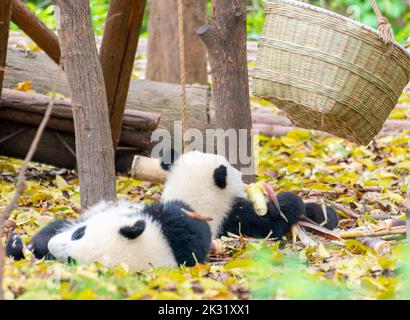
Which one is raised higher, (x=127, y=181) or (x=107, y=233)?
(x=107, y=233)

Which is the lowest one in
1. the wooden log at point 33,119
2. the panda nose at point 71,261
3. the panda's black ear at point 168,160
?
the wooden log at point 33,119

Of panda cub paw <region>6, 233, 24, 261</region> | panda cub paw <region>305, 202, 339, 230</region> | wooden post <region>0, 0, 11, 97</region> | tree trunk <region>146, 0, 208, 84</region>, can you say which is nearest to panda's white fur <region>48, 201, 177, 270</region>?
panda cub paw <region>6, 233, 24, 261</region>

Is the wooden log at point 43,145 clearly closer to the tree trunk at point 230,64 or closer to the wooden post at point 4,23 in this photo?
the wooden post at point 4,23

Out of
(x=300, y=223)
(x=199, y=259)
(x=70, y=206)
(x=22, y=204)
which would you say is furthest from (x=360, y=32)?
(x=22, y=204)

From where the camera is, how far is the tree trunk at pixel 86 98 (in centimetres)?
415

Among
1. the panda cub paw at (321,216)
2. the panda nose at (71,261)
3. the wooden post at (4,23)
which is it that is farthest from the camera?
the wooden post at (4,23)

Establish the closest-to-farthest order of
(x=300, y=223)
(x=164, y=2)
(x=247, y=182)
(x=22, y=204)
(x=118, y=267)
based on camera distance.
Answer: (x=118, y=267)
(x=300, y=223)
(x=247, y=182)
(x=22, y=204)
(x=164, y=2)

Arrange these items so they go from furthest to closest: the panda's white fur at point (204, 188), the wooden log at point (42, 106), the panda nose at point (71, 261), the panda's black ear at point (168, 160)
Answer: the wooden log at point (42, 106) → the panda's black ear at point (168, 160) → the panda's white fur at point (204, 188) → the panda nose at point (71, 261)

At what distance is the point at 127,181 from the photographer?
6219 mm

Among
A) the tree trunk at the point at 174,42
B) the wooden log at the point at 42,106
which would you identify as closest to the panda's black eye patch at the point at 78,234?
the wooden log at the point at 42,106

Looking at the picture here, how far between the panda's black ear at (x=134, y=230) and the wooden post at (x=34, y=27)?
3108mm

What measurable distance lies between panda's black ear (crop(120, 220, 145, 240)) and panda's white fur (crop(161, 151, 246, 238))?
26.4 inches
